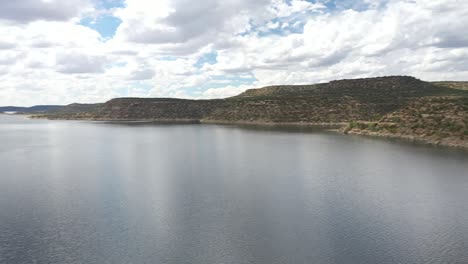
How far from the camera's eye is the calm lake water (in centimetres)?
2311

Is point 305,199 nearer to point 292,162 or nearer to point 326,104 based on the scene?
point 292,162

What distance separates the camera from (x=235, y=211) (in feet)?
103

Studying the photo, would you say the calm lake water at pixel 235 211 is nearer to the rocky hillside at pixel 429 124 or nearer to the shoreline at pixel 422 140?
the shoreline at pixel 422 140

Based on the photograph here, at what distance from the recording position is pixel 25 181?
43250 mm

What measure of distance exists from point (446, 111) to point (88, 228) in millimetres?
84785

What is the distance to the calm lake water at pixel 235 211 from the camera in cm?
2311

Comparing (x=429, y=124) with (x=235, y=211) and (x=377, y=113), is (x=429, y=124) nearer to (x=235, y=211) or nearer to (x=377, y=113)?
(x=377, y=113)

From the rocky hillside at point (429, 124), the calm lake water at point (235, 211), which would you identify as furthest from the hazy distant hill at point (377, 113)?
the calm lake water at point (235, 211)

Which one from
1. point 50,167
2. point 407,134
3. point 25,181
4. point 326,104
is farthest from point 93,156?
point 326,104

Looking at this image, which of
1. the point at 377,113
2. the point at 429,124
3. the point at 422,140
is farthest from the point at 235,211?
the point at 377,113

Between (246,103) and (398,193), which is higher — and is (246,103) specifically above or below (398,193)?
above

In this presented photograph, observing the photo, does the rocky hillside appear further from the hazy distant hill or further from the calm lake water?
the calm lake water

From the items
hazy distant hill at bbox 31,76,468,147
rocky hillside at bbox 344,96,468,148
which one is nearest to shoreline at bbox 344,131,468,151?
rocky hillside at bbox 344,96,468,148

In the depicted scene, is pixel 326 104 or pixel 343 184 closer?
pixel 343 184
